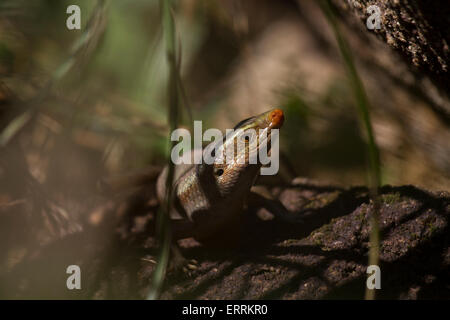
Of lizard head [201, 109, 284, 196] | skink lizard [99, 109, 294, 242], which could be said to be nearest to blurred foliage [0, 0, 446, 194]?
skink lizard [99, 109, 294, 242]

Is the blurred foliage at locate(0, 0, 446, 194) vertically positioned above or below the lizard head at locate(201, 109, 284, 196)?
above

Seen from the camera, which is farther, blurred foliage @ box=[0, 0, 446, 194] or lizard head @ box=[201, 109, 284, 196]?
blurred foliage @ box=[0, 0, 446, 194]

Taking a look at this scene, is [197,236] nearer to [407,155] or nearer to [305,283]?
[305,283]

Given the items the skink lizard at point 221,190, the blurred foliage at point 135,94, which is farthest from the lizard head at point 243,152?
the blurred foliage at point 135,94

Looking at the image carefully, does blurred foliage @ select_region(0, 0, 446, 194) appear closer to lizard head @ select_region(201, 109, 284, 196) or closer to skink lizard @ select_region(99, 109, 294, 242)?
skink lizard @ select_region(99, 109, 294, 242)

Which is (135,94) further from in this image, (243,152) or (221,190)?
(243,152)
